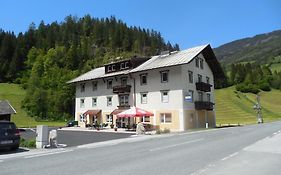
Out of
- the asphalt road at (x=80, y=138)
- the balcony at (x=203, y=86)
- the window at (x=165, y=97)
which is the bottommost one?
the asphalt road at (x=80, y=138)

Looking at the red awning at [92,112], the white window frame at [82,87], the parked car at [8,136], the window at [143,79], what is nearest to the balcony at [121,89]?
the window at [143,79]

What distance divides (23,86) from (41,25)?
52.1 m

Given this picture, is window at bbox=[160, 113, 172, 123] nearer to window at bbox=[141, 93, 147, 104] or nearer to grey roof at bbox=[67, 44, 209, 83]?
window at bbox=[141, 93, 147, 104]

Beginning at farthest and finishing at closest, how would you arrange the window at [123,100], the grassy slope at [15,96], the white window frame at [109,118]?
the grassy slope at [15,96]
the white window frame at [109,118]
the window at [123,100]

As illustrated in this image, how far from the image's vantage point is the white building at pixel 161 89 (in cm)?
4362

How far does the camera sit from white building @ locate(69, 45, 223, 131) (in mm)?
43625

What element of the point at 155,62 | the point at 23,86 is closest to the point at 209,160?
the point at 155,62

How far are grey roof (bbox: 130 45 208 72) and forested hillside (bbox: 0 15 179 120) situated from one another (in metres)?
39.8

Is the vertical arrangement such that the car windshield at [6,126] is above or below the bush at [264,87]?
below

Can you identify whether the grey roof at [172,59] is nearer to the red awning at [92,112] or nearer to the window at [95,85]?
the window at [95,85]

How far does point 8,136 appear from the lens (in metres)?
19.2

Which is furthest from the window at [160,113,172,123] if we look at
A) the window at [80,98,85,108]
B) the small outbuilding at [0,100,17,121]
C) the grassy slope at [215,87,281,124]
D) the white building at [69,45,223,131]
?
the grassy slope at [215,87,281,124]

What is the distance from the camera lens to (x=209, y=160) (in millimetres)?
13188

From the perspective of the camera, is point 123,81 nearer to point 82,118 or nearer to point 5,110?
point 82,118
